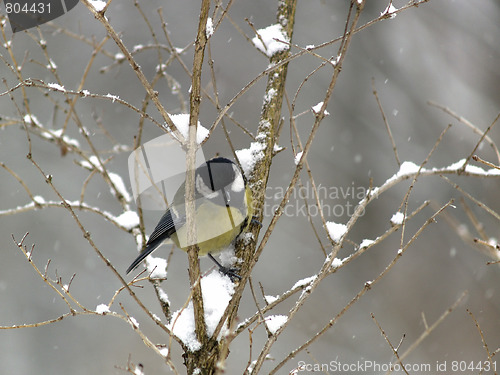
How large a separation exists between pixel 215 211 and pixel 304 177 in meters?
3.68

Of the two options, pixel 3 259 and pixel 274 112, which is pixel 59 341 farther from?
pixel 274 112

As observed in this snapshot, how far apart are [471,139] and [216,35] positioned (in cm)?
405

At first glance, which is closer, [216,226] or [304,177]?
[216,226]

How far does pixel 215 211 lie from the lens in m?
2.52

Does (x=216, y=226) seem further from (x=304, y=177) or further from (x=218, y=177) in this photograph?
(x=304, y=177)

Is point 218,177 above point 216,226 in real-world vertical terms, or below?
above

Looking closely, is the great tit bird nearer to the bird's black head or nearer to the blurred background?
the bird's black head

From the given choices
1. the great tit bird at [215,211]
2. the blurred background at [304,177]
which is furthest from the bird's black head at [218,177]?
the blurred background at [304,177]

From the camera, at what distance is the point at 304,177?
6.07m

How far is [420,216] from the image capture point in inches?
257

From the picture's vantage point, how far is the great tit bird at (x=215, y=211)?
242cm

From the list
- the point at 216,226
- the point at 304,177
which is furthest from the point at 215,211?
the point at 304,177

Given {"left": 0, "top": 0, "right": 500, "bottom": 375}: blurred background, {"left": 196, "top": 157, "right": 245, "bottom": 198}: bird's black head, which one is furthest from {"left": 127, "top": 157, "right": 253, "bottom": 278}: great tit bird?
{"left": 0, "top": 0, "right": 500, "bottom": 375}: blurred background

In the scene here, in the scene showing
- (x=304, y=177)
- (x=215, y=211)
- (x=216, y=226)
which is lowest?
(x=216, y=226)
